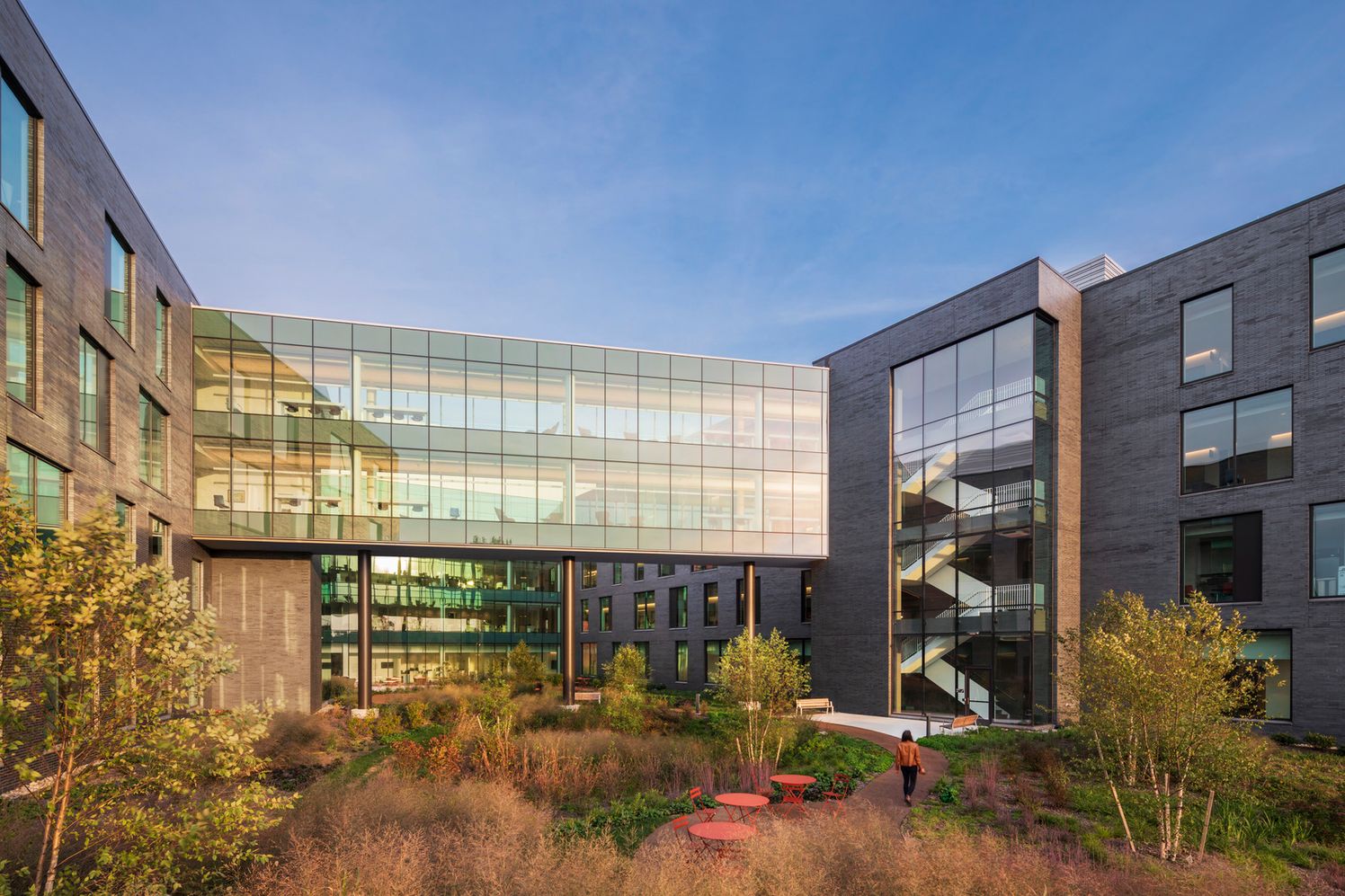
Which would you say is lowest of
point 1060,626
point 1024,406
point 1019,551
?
point 1060,626

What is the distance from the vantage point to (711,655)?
45.2 meters

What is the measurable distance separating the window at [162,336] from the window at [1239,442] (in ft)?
97.1

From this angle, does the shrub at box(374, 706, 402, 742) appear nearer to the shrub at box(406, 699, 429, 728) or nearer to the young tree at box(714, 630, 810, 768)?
the shrub at box(406, 699, 429, 728)

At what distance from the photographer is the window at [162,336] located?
24266mm

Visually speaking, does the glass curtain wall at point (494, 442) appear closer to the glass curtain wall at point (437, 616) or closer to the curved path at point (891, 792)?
the curved path at point (891, 792)

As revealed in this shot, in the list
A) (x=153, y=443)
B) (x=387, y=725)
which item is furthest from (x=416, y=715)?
(x=153, y=443)

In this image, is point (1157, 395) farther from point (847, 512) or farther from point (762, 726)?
point (762, 726)

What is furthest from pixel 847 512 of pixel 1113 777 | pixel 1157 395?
pixel 1113 777

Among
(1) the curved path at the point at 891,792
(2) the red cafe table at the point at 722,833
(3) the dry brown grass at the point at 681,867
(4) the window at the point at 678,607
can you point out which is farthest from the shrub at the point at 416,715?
(4) the window at the point at 678,607

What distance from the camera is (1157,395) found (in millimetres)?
23719

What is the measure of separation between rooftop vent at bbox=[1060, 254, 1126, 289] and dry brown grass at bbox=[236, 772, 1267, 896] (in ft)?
86.7

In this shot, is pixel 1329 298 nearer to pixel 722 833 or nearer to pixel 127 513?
pixel 722 833

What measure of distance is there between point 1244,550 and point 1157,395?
4834 millimetres

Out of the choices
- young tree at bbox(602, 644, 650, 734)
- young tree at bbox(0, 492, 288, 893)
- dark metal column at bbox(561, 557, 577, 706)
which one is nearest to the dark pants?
young tree at bbox(602, 644, 650, 734)
